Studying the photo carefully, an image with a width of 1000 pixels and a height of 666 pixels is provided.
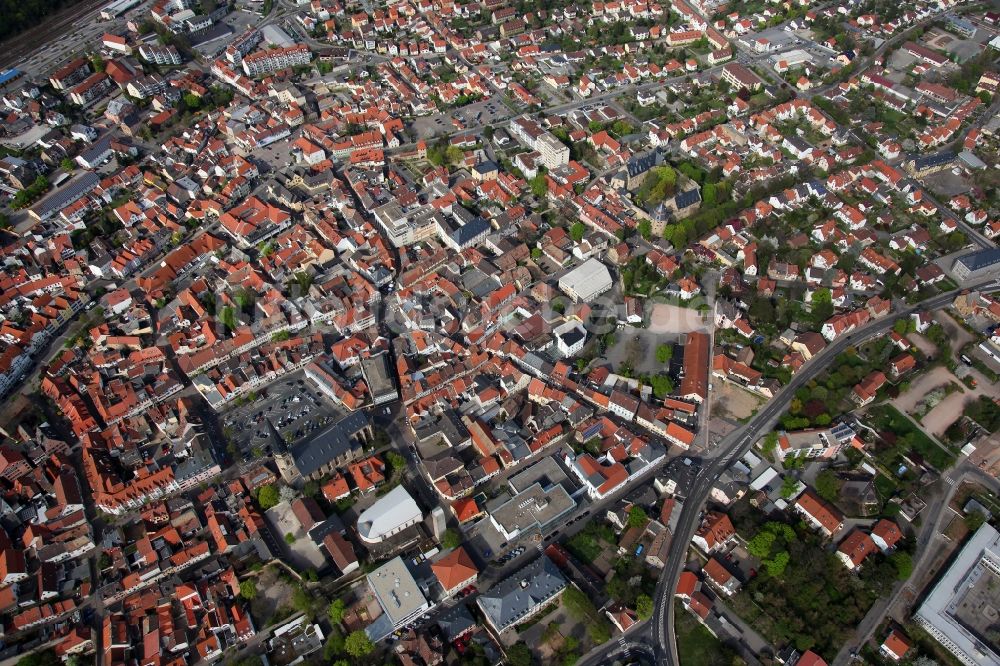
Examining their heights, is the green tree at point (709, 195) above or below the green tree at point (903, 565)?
above

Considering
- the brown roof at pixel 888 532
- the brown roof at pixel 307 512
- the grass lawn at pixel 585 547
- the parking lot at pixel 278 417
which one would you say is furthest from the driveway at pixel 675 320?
the brown roof at pixel 307 512

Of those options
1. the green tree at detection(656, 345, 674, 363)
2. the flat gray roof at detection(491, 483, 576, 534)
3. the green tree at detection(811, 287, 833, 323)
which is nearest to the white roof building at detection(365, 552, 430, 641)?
the flat gray roof at detection(491, 483, 576, 534)

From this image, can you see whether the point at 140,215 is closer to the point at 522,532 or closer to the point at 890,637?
the point at 522,532

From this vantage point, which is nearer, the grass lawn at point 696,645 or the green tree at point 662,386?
the grass lawn at point 696,645

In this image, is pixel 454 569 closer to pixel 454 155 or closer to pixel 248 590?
pixel 248 590

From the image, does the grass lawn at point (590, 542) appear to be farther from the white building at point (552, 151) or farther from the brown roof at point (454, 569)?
the white building at point (552, 151)
